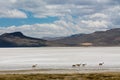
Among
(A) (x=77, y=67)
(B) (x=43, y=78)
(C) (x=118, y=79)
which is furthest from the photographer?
(A) (x=77, y=67)

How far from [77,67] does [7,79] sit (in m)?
27.5

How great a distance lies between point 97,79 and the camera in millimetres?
42406

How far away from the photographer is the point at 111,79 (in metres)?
41.8

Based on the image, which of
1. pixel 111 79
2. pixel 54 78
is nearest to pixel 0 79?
pixel 54 78

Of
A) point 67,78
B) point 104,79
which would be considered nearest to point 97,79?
point 104,79

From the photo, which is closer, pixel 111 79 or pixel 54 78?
pixel 111 79

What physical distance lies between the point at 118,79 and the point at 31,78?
1172 centimetres

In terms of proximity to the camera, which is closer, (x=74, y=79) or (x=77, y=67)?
(x=74, y=79)

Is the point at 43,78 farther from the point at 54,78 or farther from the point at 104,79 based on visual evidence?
the point at 104,79

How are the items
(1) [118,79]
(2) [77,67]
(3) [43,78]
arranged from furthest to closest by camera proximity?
A: (2) [77,67], (3) [43,78], (1) [118,79]

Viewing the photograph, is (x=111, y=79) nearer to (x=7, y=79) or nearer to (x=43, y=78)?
(x=43, y=78)

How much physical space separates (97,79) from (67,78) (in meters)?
4.15

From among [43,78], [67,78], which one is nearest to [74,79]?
[67,78]

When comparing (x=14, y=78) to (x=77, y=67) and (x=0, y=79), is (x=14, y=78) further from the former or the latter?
(x=77, y=67)
